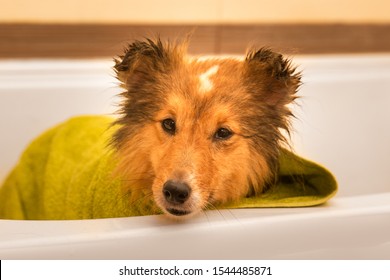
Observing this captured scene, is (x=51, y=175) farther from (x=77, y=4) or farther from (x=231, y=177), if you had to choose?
(x=77, y=4)

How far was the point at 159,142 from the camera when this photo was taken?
1333 millimetres

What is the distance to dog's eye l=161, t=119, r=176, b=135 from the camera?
51.5 inches

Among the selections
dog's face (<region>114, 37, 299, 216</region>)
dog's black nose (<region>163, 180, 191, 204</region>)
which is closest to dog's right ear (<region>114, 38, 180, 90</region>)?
Answer: dog's face (<region>114, 37, 299, 216</region>)

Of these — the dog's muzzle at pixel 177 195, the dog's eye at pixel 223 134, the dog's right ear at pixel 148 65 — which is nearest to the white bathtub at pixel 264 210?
the dog's muzzle at pixel 177 195

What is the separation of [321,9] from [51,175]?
5.20ft

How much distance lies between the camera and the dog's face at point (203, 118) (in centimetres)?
127

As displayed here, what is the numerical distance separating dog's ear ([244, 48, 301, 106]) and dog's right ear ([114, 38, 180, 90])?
0.21 m

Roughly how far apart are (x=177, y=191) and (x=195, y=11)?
1460mm

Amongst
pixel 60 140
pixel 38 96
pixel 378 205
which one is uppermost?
pixel 38 96

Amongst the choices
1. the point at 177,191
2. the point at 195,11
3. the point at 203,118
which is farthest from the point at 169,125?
the point at 195,11

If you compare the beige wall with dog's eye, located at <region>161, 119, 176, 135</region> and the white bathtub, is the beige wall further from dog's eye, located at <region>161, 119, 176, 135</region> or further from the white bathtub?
dog's eye, located at <region>161, 119, 176, 135</region>

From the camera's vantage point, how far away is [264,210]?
1219 millimetres

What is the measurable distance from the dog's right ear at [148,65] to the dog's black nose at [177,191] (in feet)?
1.11

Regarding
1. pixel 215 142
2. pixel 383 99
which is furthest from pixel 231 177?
pixel 383 99
